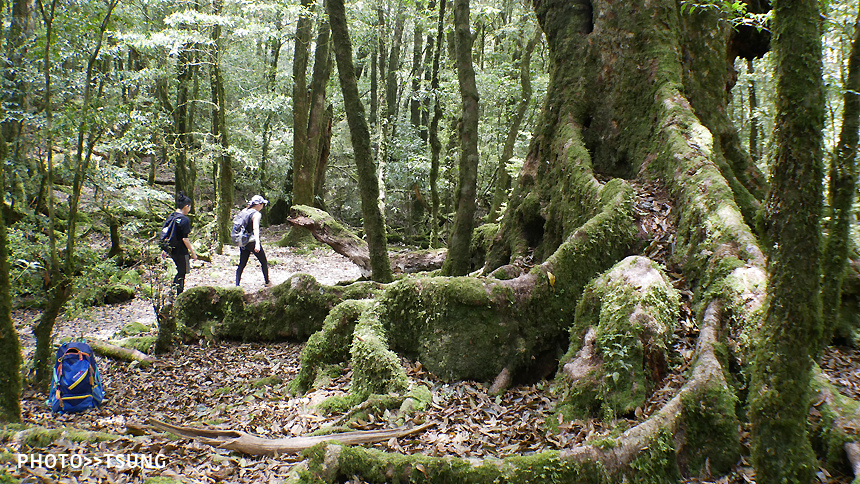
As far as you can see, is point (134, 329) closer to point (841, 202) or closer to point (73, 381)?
point (73, 381)

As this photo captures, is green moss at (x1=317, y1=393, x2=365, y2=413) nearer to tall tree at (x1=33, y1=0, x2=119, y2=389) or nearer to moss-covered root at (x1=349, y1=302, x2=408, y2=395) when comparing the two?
moss-covered root at (x1=349, y1=302, x2=408, y2=395)

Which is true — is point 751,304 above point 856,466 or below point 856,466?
above

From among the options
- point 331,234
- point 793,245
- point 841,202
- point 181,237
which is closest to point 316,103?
point 331,234

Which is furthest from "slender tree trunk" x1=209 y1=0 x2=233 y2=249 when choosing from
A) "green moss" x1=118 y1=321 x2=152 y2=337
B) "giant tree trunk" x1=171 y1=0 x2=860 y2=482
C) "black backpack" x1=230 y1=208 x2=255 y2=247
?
"giant tree trunk" x1=171 y1=0 x2=860 y2=482

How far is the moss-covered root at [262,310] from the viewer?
7.73 metres

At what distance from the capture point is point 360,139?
8250mm

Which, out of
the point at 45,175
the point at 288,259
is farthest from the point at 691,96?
the point at 288,259

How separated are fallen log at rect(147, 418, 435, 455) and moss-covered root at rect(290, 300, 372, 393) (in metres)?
1.49

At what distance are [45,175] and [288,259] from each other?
27.5 ft

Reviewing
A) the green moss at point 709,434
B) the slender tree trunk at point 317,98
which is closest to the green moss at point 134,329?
the slender tree trunk at point 317,98

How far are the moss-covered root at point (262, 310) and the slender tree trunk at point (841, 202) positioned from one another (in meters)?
5.50

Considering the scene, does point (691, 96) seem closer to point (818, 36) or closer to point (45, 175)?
point (818, 36)

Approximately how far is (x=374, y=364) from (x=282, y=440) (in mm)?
1265

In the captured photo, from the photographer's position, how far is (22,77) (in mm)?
6879
